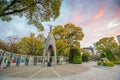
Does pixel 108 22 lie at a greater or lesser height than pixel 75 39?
lesser

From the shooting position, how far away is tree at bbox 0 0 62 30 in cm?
439

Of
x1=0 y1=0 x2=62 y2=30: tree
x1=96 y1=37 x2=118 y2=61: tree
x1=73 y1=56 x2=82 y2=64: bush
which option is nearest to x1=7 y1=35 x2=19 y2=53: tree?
x1=73 y1=56 x2=82 y2=64: bush

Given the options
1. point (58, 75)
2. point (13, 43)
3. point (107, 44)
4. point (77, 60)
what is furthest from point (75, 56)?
point (13, 43)

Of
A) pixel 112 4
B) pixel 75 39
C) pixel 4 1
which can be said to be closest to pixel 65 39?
pixel 75 39

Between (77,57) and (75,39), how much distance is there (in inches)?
172

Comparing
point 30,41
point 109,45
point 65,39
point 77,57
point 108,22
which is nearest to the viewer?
point 108,22

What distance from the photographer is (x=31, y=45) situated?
23.4 metres

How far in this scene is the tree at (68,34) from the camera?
1906 centimetres

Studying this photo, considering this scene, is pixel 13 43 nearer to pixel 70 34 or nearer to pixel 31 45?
pixel 31 45

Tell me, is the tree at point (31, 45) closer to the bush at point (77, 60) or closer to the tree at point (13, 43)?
the tree at point (13, 43)

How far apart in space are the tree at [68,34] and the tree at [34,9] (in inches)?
524

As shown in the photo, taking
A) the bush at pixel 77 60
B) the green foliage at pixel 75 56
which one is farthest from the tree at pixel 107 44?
the bush at pixel 77 60

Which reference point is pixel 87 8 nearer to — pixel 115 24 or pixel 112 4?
pixel 112 4

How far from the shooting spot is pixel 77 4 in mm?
3131
